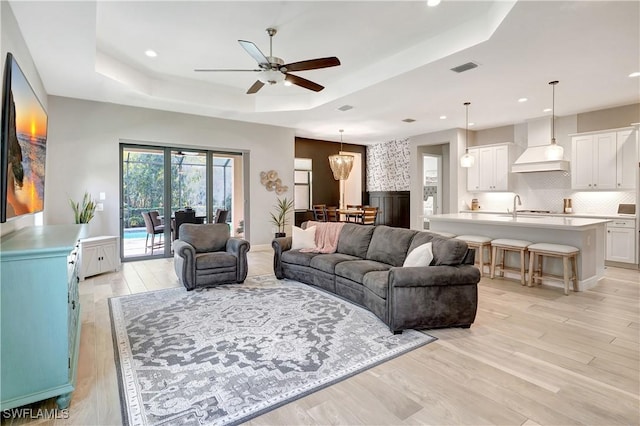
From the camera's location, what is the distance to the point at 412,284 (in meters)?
3.08

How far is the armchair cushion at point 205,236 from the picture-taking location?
4.93 m

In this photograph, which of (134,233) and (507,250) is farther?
(134,233)

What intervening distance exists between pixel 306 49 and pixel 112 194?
14.1 feet

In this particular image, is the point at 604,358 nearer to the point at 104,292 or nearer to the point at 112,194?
the point at 104,292

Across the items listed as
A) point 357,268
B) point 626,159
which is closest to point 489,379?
point 357,268

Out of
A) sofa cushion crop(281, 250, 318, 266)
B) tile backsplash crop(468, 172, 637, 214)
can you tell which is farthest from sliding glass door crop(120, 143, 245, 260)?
tile backsplash crop(468, 172, 637, 214)

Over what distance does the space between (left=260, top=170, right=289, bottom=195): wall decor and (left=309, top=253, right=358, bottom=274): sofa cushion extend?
11.9 feet

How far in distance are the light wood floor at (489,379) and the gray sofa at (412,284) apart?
243 mm

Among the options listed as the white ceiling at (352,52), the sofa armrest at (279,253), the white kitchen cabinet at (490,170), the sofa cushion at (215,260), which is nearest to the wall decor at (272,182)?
the white ceiling at (352,52)

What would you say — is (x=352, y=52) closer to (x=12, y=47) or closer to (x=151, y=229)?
(x=12, y=47)

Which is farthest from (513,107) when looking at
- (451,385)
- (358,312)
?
(451,385)

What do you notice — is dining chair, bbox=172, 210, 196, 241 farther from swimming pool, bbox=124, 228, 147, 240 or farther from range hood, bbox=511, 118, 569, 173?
range hood, bbox=511, 118, 569, 173

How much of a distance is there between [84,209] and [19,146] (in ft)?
11.1

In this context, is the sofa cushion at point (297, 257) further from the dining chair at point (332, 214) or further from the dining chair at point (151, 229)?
the dining chair at point (332, 214)
